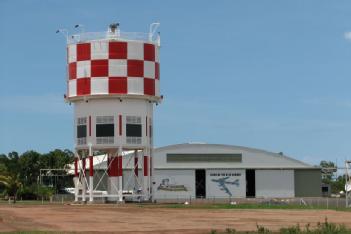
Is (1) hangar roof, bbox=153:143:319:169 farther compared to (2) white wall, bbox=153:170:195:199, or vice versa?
(1) hangar roof, bbox=153:143:319:169

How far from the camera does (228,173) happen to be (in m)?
98.8

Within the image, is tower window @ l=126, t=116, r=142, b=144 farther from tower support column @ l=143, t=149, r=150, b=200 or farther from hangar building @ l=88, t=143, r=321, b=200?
hangar building @ l=88, t=143, r=321, b=200

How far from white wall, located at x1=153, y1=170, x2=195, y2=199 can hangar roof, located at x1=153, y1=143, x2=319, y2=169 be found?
0.82 m

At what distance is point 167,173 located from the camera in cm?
9744

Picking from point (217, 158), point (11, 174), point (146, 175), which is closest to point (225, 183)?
point (217, 158)

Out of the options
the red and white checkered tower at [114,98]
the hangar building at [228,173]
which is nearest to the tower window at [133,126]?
the red and white checkered tower at [114,98]

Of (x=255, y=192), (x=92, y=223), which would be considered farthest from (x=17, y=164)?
(x=92, y=223)

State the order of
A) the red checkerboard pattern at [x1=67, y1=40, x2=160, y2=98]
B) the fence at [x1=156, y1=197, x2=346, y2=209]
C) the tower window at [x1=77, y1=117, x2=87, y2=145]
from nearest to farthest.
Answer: the red checkerboard pattern at [x1=67, y1=40, x2=160, y2=98]
the tower window at [x1=77, y1=117, x2=87, y2=145]
the fence at [x1=156, y1=197, x2=346, y2=209]

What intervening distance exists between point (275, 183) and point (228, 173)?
21.0 ft

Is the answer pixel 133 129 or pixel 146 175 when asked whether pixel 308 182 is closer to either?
pixel 146 175

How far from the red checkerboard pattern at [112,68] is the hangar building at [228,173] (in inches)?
1167

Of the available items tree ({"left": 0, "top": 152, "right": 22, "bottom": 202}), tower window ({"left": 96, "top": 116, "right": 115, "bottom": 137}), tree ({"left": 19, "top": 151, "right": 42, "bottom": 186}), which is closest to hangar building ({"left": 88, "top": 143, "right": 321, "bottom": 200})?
tree ({"left": 0, "top": 152, "right": 22, "bottom": 202})

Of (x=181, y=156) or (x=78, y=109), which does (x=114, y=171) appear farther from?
(x=181, y=156)

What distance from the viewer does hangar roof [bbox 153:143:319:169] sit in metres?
98.7
